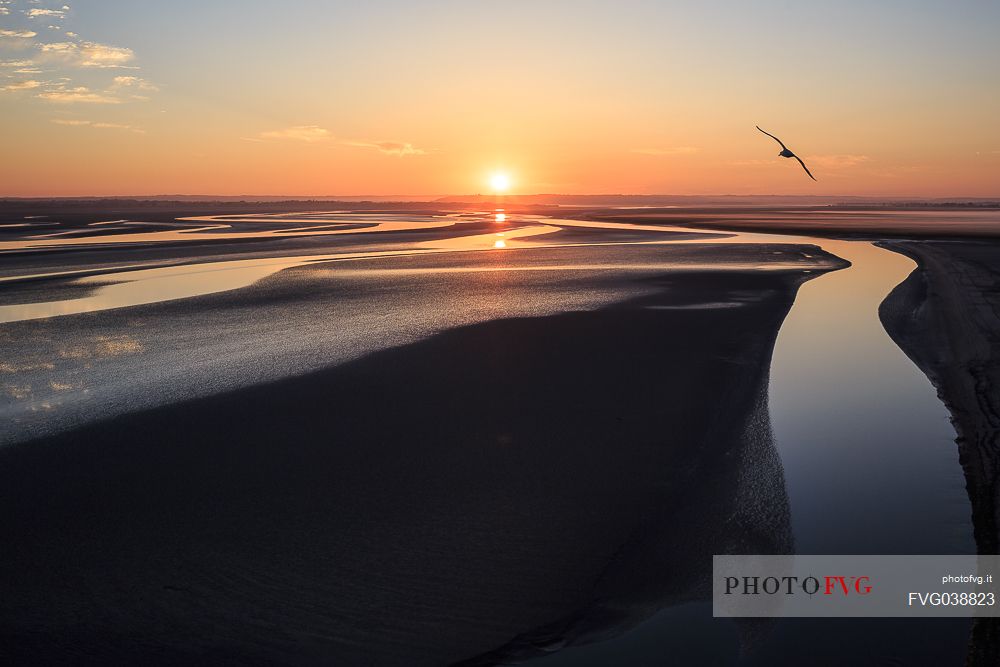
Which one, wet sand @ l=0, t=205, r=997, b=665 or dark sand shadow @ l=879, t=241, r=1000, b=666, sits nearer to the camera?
wet sand @ l=0, t=205, r=997, b=665

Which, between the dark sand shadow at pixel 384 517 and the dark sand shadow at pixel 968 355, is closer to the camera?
the dark sand shadow at pixel 384 517

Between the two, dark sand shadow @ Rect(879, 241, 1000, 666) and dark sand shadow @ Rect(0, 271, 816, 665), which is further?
dark sand shadow @ Rect(879, 241, 1000, 666)

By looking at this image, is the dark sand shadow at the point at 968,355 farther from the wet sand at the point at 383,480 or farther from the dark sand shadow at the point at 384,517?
the dark sand shadow at the point at 384,517

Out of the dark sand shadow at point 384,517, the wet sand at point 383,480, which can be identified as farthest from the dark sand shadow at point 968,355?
the dark sand shadow at point 384,517

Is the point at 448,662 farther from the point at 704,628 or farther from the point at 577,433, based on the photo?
the point at 577,433

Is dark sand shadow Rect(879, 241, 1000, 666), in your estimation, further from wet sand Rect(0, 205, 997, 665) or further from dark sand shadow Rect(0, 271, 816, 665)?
dark sand shadow Rect(0, 271, 816, 665)

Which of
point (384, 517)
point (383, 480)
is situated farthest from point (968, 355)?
point (384, 517)

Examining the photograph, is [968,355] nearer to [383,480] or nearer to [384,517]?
[383,480]

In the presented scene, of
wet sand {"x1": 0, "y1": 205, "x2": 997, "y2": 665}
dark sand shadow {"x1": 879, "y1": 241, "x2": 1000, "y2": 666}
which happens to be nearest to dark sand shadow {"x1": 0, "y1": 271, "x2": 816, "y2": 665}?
wet sand {"x1": 0, "y1": 205, "x2": 997, "y2": 665}
